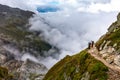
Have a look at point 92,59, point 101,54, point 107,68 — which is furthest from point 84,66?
point 107,68

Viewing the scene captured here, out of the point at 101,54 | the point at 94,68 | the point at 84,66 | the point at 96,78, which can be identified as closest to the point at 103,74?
the point at 96,78

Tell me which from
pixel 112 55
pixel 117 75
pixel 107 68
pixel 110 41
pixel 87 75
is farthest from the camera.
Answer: pixel 110 41

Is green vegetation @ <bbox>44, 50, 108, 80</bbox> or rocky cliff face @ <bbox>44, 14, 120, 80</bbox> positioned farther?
green vegetation @ <bbox>44, 50, 108, 80</bbox>

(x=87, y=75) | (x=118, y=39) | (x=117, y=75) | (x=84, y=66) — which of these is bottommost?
(x=117, y=75)

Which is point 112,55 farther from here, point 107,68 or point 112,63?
point 107,68

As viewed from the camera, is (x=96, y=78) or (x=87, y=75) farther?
(x=87, y=75)

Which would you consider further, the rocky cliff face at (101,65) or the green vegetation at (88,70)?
the green vegetation at (88,70)

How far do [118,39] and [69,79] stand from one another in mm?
23446

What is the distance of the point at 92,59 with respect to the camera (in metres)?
110

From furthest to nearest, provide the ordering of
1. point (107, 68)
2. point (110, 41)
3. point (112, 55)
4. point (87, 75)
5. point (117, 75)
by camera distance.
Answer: point (110, 41) → point (112, 55) → point (87, 75) → point (107, 68) → point (117, 75)

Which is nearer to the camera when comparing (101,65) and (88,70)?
(101,65)

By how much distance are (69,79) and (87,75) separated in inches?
815

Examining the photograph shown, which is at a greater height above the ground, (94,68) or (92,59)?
(92,59)

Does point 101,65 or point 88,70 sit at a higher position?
point 88,70
